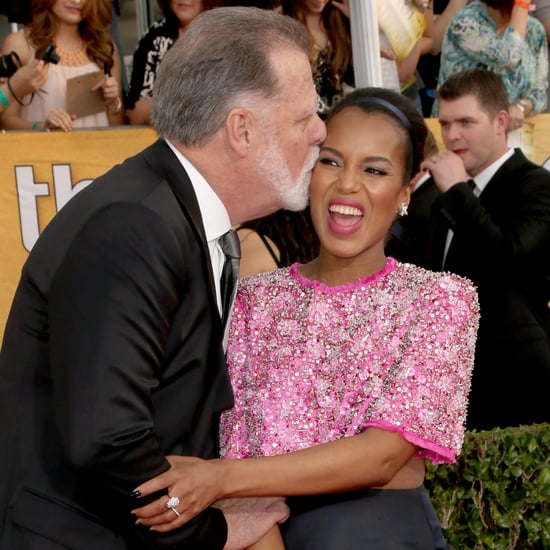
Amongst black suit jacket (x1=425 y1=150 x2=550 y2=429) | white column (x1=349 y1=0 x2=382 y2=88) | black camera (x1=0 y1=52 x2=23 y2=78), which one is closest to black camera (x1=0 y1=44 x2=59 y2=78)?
black camera (x1=0 y1=52 x2=23 y2=78)

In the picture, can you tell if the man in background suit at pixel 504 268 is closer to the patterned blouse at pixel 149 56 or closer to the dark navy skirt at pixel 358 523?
the patterned blouse at pixel 149 56

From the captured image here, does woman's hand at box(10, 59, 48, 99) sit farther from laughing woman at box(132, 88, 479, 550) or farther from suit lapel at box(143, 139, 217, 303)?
suit lapel at box(143, 139, 217, 303)

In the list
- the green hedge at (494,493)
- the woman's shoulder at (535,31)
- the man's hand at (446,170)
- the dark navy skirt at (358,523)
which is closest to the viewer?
the dark navy skirt at (358,523)

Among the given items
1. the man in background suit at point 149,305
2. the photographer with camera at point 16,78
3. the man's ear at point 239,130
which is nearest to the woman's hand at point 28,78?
the photographer with camera at point 16,78

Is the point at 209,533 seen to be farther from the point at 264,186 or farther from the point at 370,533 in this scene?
the point at 264,186

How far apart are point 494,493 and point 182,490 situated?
7.76ft

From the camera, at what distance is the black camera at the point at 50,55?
17.3 feet

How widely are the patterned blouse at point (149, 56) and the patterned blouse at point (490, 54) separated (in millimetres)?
1749

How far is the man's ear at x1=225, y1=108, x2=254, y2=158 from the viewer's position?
2115 mm

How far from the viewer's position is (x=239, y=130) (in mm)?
2135

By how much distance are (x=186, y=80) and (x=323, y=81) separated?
352 centimetres

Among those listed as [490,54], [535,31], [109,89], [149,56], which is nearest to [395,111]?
[109,89]

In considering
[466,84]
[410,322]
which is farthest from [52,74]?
[410,322]

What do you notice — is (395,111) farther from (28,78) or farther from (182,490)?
(28,78)
